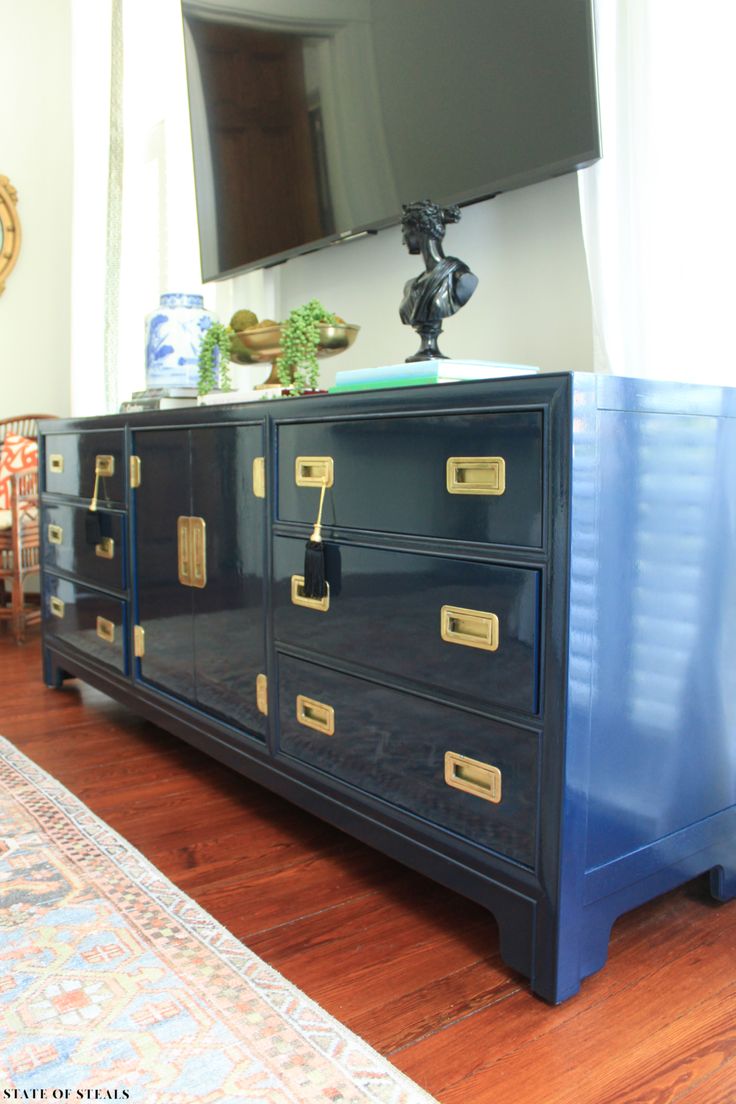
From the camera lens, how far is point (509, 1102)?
1.00 m

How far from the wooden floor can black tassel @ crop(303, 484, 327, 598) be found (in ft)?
1.55

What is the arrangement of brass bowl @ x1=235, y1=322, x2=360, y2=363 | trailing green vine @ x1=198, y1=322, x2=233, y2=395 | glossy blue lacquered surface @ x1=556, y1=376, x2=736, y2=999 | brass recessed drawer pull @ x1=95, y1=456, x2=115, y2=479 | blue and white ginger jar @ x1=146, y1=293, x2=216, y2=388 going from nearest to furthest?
glossy blue lacquered surface @ x1=556, y1=376, x2=736, y2=999 < brass bowl @ x1=235, y1=322, x2=360, y2=363 < trailing green vine @ x1=198, y1=322, x2=233, y2=395 < brass recessed drawer pull @ x1=95, y1=456, x2=115, y2=479 < blue and white ginger jar @ x1=146, y1=293, x2=216, y2=388

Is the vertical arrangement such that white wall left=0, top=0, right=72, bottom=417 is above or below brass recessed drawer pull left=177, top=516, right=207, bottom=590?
above

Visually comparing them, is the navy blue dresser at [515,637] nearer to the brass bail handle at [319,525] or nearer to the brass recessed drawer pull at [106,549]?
the brass bail handle at [319,525]

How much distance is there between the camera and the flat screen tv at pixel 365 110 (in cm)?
167

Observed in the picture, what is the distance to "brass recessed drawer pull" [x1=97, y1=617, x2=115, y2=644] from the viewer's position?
2.32 m

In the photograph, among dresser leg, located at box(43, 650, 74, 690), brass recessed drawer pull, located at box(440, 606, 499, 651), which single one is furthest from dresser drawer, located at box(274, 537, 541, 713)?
dresser leg, located at box(43, 650, 74, 690)

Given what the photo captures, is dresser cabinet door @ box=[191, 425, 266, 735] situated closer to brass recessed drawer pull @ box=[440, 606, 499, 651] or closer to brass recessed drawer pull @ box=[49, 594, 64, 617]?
brass recessed drawer pull @ box=[440, 606, 499, 651]

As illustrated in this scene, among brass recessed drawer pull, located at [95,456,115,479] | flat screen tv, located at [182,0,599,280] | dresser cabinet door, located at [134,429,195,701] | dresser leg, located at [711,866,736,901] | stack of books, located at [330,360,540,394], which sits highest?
flat screen tv, located at [182,0,599,280]

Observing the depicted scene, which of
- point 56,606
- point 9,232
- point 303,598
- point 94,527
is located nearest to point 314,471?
point 303,598

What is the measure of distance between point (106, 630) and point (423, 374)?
1289 mm

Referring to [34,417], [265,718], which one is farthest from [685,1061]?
[34,417]

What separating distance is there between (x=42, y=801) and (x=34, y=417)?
2.59 metres

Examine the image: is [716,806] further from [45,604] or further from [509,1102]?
[45,604]
